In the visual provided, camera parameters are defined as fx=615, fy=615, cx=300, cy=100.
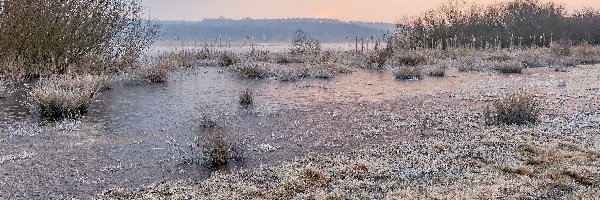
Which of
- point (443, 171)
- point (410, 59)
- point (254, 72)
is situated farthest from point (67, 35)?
point (443, 171)

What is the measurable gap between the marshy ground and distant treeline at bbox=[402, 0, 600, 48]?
25721mm

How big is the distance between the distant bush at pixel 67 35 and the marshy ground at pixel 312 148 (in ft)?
13.0

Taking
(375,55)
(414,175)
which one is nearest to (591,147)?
(414,175)

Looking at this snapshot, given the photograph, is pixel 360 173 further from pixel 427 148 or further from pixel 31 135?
pixel 31 135

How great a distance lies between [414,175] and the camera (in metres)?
7.80

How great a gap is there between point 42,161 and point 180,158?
2032 millimetres

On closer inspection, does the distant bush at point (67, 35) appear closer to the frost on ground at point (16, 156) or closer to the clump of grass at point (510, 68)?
the frost on ground at point (16, 156)

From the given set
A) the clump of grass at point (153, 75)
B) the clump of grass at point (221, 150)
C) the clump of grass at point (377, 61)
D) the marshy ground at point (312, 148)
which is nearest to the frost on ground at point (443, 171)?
the marshy ground at point (312, 148)

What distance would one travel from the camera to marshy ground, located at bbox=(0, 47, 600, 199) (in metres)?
7.36

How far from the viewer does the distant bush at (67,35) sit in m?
20.0

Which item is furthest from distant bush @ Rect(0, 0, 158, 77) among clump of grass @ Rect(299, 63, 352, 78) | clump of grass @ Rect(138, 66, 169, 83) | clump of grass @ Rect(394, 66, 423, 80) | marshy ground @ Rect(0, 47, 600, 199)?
clump of grass @ Rect(394, 66, 423, 80)

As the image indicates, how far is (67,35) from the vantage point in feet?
72.0

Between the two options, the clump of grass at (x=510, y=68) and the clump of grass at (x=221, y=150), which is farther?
the clump of grass at (x=510, y=68)

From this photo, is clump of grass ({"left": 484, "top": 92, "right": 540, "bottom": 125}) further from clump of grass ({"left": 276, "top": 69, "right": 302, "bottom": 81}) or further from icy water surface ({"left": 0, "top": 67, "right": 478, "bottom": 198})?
clump of grass ({"left": 276, "top": 69, "right": 302, "bottom": 81})
